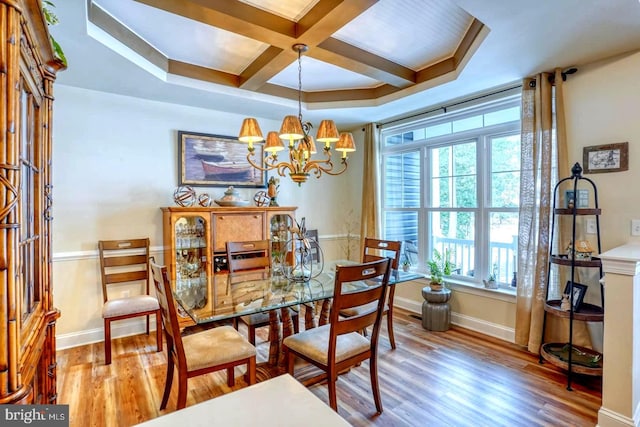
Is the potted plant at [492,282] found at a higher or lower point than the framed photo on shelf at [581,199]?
lower

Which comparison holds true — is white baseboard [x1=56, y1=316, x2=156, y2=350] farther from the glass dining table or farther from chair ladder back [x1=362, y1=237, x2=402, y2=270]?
chair ladder back [x1=362, y1=237, x2=402, y2=270]

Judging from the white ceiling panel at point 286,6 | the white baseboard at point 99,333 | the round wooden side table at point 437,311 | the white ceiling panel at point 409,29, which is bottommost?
the white baseboard at point 99,333

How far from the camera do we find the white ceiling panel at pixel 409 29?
231 cm

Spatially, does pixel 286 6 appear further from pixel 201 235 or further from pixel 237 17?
pixel 201 235

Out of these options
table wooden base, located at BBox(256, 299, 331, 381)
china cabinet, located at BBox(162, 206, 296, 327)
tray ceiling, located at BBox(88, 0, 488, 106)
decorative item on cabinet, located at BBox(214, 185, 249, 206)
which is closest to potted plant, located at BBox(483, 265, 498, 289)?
table wooden base, located at BBox(256, 299, 331, 381)

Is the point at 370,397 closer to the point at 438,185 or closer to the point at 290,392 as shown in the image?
the point at 290,392

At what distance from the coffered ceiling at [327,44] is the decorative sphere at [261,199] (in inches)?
41.1

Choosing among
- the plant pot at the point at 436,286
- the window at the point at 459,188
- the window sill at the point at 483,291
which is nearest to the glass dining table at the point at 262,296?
the plant pot at the point at 436,286

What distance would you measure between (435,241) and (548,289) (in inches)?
54.2

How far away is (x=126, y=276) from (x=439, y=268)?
11.0ft

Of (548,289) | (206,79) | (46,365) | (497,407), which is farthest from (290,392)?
(206,79)

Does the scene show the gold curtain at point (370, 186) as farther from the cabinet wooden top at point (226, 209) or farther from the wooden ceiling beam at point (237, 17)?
the wooden ceiling beam at point (237, 17)

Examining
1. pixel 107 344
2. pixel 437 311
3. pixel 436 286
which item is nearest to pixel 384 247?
pixel 436 286

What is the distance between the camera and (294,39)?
2471 millimetres
